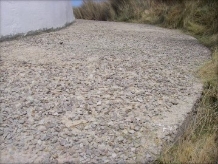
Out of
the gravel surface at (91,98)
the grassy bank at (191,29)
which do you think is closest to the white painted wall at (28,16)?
the gravel surface at (91,98)

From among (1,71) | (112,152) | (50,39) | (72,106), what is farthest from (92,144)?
(50,39)

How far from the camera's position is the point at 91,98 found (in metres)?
3.66

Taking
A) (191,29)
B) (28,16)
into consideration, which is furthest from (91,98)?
(191,29)

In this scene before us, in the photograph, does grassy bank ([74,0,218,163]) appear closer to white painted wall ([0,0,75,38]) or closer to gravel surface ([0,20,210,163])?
gravel surface ([0,20,210,163])

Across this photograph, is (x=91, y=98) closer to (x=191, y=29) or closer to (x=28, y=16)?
(x=28, y=16)

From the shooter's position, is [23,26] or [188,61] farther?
[23,26]

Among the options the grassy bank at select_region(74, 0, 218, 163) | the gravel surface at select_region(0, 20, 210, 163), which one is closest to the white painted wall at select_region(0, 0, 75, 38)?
the gravel surface at select_region(0, 20, 210, 163)

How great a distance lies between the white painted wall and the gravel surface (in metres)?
0.24

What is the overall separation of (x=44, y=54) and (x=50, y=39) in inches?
35.2

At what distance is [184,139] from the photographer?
10.8ft

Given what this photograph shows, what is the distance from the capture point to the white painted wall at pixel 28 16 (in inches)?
214

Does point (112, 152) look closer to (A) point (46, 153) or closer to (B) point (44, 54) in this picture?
(A) point (46, 153)

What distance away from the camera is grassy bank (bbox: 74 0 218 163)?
3.02m

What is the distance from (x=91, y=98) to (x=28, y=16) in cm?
280
